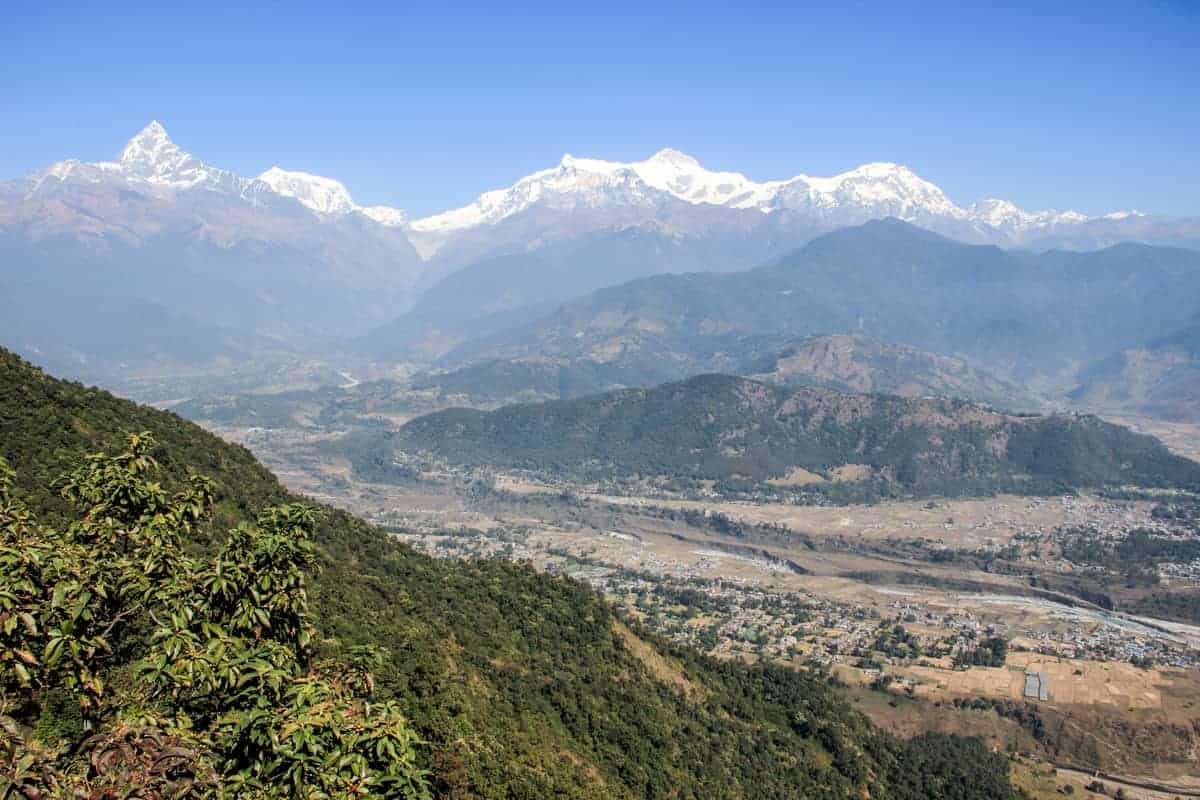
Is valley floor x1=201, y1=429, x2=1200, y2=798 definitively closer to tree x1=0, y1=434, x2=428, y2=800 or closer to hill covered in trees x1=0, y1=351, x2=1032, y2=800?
hill covered in trees x1=0, y1=351, x2=1032, y2=800

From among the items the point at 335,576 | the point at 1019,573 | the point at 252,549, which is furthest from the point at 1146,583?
the point at 252,549

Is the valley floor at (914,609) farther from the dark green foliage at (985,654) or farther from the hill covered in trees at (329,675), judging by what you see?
the hill covered in trees at (329,675)

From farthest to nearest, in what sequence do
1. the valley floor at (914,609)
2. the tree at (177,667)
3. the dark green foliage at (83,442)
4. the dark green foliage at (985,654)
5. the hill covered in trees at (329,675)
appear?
the dark green foliage at (985,654) → the valley floor at (914,609) → the dark green foliage at (83,442) → the hill covered in trees at (329,675) → the tree at (177,667)

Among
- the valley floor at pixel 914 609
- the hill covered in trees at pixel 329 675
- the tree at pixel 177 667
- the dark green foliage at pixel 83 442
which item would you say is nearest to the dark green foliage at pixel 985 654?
the valley floor at pixel 914 609

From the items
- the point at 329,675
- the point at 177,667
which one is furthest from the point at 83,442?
the point at 177,667

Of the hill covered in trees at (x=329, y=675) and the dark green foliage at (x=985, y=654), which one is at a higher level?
the hill covered in trees at (x=329, y=675)

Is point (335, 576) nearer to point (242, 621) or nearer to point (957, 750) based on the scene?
point (242, 621)

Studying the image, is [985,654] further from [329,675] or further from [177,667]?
[177,667]
